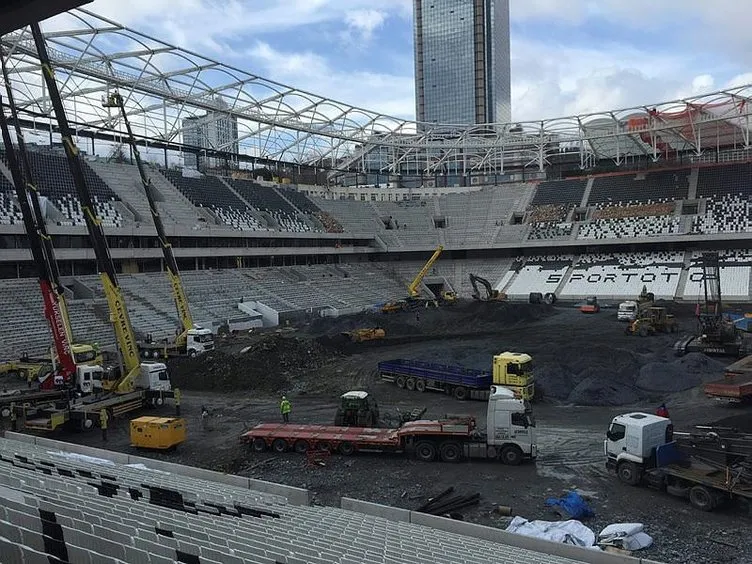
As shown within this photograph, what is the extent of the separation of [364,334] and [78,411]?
1694cm

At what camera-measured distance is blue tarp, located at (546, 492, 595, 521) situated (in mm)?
11445

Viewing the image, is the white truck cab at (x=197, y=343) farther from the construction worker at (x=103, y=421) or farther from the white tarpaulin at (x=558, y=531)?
the white tarpaulin at (x=558, y=531)

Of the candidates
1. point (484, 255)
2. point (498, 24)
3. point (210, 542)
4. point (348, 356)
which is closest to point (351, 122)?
point (484, 255)

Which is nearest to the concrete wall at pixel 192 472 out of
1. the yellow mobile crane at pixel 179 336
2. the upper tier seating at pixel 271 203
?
the yellow mobile crane at pixel 179 336

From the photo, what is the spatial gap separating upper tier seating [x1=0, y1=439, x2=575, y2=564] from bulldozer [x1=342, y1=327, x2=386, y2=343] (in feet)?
67.5

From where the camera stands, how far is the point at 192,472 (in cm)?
1320

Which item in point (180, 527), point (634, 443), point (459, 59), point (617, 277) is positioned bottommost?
point (634, 443)

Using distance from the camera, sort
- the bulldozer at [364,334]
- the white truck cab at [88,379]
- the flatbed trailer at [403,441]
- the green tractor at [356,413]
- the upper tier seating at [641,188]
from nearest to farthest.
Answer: the flatbed trailer at [403,441]
the green tractor at [356,413]
the white truck cab at [88,379]
the bulldozer at [364,334]
the upper tier seating at [641,188]

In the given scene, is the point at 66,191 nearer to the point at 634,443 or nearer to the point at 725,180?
the point at 634,443

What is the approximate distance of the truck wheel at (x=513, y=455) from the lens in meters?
14.5

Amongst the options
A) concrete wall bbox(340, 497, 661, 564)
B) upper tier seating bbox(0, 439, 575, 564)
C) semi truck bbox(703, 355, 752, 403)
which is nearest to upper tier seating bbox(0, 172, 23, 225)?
upper tier seating bbox(0, 439, 575, 564)

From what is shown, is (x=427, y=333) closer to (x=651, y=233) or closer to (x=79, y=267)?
(x=79, y=267)

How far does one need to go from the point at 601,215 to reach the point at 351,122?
2567 centimetres

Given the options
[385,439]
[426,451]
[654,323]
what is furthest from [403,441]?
[654,323]
